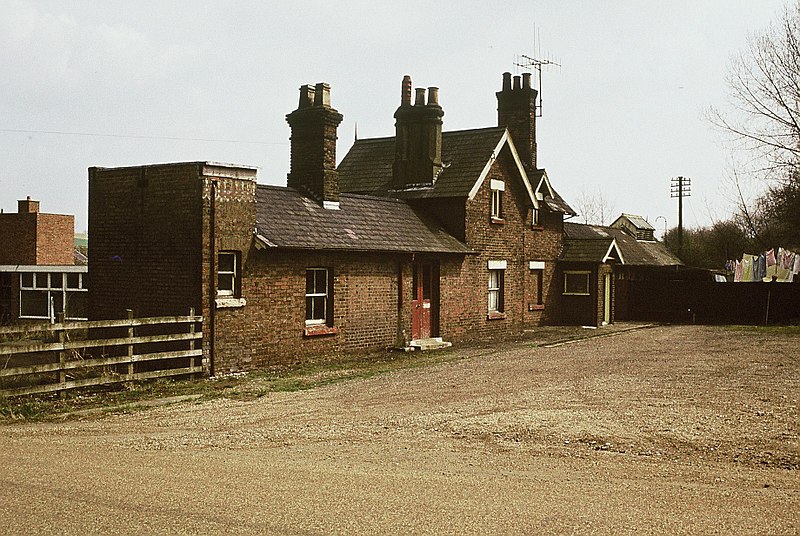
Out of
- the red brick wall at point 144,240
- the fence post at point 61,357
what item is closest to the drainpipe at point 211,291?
the red brick wall at point 144,240

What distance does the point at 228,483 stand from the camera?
7.75 m

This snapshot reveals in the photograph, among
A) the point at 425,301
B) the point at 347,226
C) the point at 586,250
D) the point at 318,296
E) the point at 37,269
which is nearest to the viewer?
the point at 318,296

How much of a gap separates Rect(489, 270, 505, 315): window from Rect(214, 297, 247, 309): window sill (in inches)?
449

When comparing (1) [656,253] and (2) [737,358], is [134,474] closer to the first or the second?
(2) [737,358]

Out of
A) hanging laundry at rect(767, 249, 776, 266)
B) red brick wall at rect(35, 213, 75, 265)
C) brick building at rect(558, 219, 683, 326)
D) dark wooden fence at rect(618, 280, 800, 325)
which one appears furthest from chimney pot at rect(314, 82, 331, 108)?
hanging laundry at rect(767, 249, 776, 266)

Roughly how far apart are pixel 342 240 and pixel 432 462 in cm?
1155

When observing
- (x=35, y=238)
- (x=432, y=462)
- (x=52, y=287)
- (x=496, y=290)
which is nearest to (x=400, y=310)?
(x=496, y=290)

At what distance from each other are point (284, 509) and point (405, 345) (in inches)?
598

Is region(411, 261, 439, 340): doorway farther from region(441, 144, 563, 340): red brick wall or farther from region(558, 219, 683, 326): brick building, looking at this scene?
region(558, 219, 683, 326): brick building

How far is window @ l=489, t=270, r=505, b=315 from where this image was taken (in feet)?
87.8

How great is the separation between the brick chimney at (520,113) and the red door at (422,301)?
905 cm

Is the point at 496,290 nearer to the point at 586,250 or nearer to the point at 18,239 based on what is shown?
the point at 586,250

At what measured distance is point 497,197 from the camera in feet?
89.2

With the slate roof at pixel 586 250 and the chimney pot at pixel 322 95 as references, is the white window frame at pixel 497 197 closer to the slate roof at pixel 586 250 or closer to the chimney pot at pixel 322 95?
the slate roof at pixel 586 250
